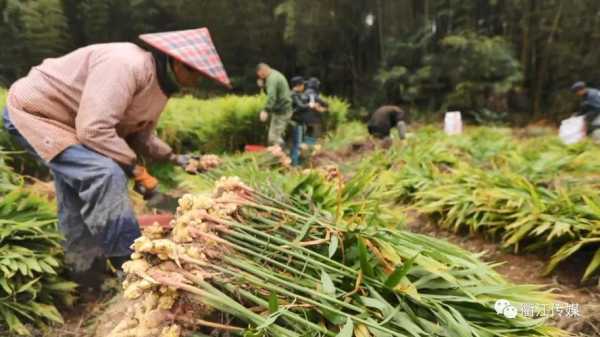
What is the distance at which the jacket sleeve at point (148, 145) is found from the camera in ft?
8.98

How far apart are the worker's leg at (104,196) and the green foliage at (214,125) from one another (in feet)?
11.3

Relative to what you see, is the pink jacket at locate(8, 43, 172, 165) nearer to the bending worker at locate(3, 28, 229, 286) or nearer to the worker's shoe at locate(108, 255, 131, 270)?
the bending worker at locate(3, 28, 229, 286)

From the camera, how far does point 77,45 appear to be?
1570cm

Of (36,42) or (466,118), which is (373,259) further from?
(36,42)

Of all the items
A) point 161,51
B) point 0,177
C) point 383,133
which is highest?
point 161,51

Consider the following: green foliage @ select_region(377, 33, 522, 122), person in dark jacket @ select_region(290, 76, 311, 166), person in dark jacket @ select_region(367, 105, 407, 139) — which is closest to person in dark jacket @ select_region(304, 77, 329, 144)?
person in dark jacket @ select_region(290, 76, 311, 166)

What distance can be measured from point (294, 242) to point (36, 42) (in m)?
15.9

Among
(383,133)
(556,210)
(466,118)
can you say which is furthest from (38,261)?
(466,118)

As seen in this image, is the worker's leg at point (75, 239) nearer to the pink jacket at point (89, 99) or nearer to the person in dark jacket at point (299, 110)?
the pink jacket at point (89, 99)

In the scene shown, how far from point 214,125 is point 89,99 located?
426cm

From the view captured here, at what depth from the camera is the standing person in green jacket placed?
6445 mm

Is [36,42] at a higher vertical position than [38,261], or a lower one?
higher

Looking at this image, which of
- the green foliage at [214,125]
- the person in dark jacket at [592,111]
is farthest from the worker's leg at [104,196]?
the person in dark jacket at [592,111]

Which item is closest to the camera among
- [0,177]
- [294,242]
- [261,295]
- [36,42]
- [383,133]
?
[261,295]
